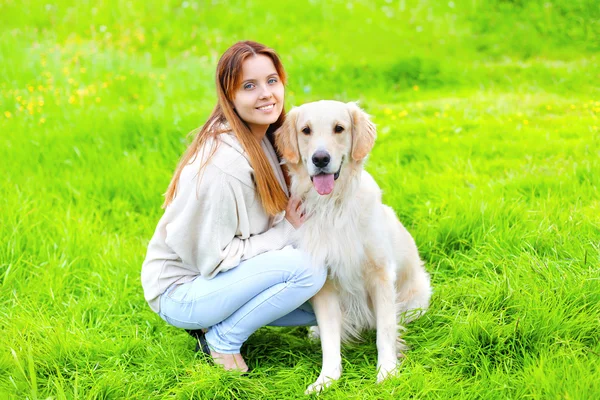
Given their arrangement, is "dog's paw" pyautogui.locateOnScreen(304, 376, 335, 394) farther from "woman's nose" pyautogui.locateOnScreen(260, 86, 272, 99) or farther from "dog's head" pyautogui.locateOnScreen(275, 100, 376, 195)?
"woman's nose" pyautogui.locateOnScreen(260, 86, 272, 99)

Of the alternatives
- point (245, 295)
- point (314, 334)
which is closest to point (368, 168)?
point (314, 334)

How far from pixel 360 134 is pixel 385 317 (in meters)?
0.85

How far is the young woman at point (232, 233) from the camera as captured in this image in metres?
2.77

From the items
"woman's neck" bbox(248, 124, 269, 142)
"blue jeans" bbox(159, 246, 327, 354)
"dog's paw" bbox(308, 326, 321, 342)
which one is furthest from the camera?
"dog's paw" bbox(308, 326, 321, 342)

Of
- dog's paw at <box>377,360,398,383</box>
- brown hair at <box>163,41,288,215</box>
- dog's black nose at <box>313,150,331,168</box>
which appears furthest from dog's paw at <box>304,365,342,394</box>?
dog's black nose at <box>313,150,331,168</box>

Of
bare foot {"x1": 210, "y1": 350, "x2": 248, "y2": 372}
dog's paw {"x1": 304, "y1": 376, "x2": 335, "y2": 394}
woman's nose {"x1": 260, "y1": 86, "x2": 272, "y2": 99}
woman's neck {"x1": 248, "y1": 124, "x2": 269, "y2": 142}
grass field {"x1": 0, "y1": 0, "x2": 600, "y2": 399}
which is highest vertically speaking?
woman's nose {"x1": 260, "y1": 86, "x2": 272, "y2": 99}

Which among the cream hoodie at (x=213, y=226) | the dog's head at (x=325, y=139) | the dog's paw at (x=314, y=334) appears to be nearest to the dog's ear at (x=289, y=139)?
the dog's head at (x=325, y=139)

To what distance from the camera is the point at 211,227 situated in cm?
274

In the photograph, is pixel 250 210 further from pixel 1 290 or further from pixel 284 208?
pixel 1 290

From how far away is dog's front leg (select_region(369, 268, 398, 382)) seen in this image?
9.29 feet

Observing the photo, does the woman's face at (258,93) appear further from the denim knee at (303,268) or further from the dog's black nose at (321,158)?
the denim knee at (303,268)

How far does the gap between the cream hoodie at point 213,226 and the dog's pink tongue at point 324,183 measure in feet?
0.91

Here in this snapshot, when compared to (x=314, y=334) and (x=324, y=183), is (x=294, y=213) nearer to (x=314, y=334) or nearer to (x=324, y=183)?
(x=324, y=183)

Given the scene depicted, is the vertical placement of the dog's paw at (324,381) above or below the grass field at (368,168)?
below
